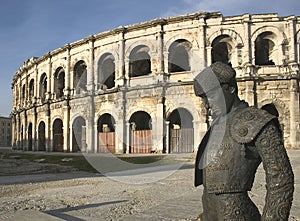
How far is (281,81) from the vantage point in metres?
18.6

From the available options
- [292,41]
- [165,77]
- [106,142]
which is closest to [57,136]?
[106,142]

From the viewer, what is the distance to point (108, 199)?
628 cm

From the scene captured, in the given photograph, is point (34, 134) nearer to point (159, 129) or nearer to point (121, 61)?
point (121, 61)

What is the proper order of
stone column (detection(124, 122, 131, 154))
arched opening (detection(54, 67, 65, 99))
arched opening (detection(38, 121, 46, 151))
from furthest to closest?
arched opening (detection(38, 121, 46, 151)) → arched opening (detection(54, 67, 65, 99)) → stone column (detection(124, 122, 131, 154))

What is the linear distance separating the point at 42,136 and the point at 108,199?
77.5 feet

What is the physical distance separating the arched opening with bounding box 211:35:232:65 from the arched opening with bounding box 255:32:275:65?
6.15 ft

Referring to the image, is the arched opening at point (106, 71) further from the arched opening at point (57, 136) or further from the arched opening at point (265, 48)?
the arched opening at point (265, 48)

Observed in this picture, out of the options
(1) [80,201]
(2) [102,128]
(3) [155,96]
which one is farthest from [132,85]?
(1) [80,201]

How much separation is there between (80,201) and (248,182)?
497 centimetres

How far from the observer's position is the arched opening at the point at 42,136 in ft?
90.4

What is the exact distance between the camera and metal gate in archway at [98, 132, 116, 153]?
21697 millimetres

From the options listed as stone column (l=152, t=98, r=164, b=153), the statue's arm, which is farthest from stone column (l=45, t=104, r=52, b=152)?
the statue's arm

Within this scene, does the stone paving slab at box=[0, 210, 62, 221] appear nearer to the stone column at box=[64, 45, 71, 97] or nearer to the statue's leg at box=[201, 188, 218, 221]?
the statue's leg at box=[201, 188, 218, 221]

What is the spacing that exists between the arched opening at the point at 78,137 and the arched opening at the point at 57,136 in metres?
2.16
